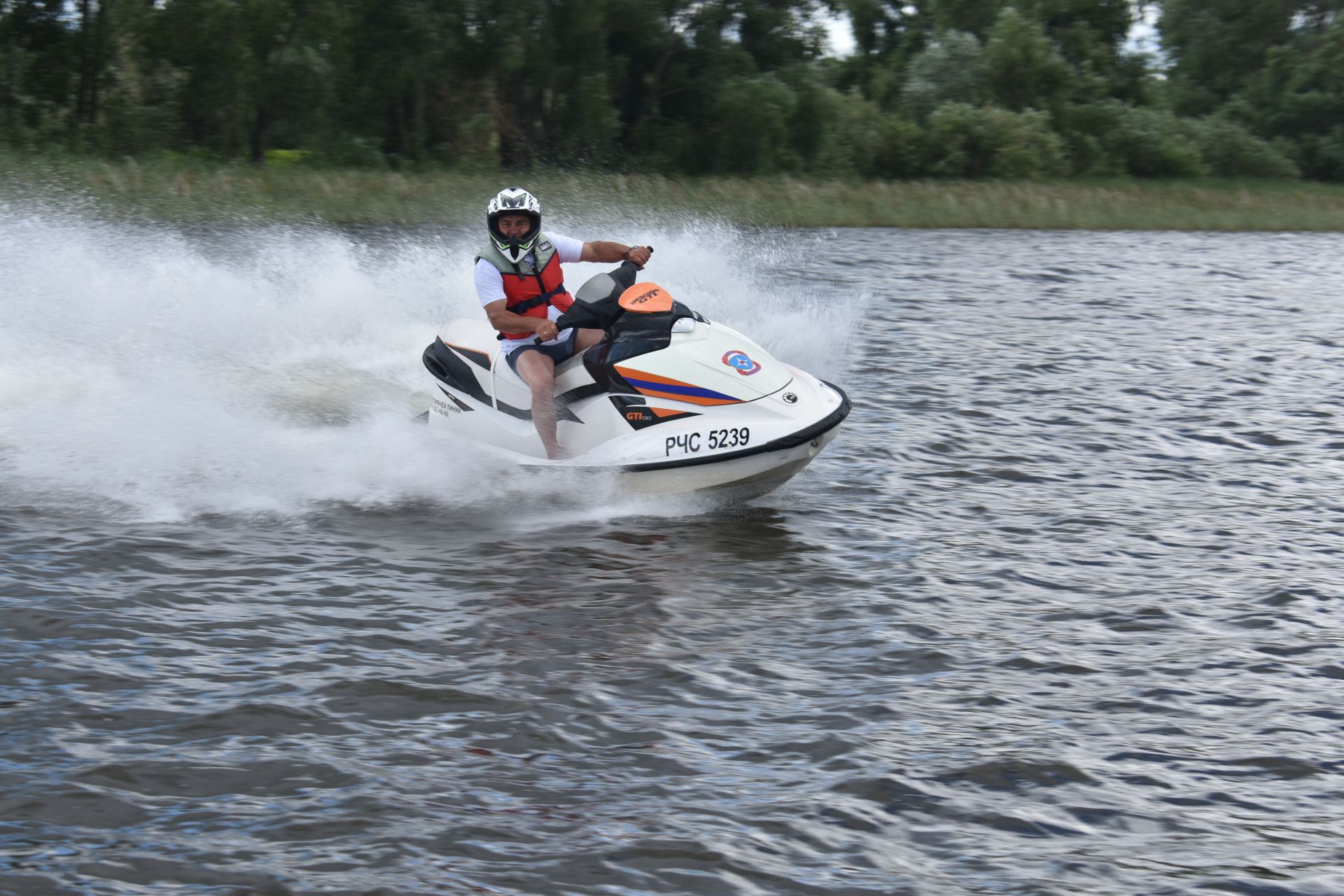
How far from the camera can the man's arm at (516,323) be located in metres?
7.76

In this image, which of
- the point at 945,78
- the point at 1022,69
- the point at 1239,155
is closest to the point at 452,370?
the point at 945,78

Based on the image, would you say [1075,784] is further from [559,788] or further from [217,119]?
[217,119]

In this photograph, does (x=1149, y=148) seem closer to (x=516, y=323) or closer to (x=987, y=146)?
(x=987, y=146)

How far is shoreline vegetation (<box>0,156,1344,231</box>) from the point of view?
929 inches

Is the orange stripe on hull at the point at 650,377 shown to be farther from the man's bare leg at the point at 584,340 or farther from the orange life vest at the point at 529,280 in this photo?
the orange life vest at the point at 529,280

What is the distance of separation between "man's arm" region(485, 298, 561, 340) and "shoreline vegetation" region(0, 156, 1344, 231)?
14.8 meters

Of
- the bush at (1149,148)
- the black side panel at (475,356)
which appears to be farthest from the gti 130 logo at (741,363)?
the bush at (1149,148)

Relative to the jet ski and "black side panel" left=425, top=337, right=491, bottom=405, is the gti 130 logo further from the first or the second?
"black side panel" left=425, top=337, right=491, bottom=405

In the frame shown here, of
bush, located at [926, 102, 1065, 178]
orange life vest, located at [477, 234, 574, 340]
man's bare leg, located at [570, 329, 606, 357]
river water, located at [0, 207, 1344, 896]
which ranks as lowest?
river water, located at [0, 207, 1344, 896]

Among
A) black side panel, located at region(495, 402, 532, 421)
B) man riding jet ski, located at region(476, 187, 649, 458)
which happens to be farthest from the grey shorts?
black side panel, located at region(495, 402, 532, 421)

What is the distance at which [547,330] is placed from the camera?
7746 millimetres

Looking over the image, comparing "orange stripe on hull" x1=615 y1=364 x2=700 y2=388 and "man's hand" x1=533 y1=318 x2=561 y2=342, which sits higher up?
"man's hand" x1=533 y1=318 x2=561 y2=342

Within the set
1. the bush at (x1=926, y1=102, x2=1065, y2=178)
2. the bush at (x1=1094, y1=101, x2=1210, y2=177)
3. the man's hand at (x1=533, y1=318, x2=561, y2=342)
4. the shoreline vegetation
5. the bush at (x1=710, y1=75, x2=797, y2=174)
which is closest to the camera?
the man's hand at (x1=533, y1=318, x2=561, y2=342)

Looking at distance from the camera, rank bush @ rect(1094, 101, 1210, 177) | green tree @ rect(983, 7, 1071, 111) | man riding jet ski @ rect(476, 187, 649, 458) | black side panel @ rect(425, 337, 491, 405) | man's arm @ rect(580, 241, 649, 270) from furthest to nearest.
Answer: green tree @ rect(983, 7, 1071, 111) → bush @ rect(1094, 101, 1210, 177) → man's arm @ rect(580, 241, 649, 270) → black side panel @ rect(425, 337, 491, 405) → man riding jet ski @ rect(476, 187, 649, 458)
